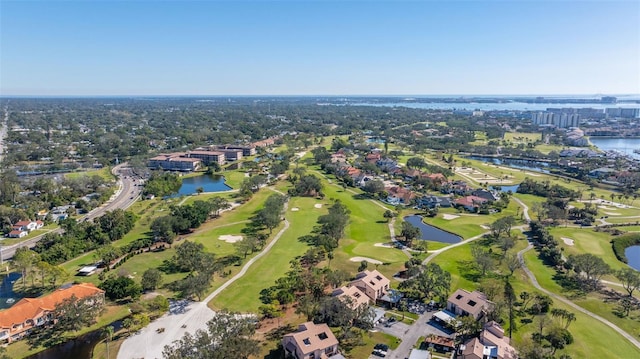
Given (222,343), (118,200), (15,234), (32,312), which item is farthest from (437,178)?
(15,234)

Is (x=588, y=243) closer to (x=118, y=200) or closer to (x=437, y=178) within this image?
(x=437, y=178)

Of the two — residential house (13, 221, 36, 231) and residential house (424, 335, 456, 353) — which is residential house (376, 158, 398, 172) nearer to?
residential house (424, 335, 456, 353)

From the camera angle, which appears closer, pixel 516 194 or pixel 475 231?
pixel 475 231

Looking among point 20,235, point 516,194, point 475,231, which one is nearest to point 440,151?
point 516,194

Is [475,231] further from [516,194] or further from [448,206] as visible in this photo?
[516,194]

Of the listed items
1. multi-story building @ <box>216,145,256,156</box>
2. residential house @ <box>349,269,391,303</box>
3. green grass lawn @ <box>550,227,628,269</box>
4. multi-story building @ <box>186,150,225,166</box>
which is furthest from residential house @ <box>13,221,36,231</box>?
green grass lawn @ <box>550,227,628,269</box>

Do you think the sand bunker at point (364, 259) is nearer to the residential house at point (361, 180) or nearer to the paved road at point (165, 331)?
the paved road at point (165, 331)
